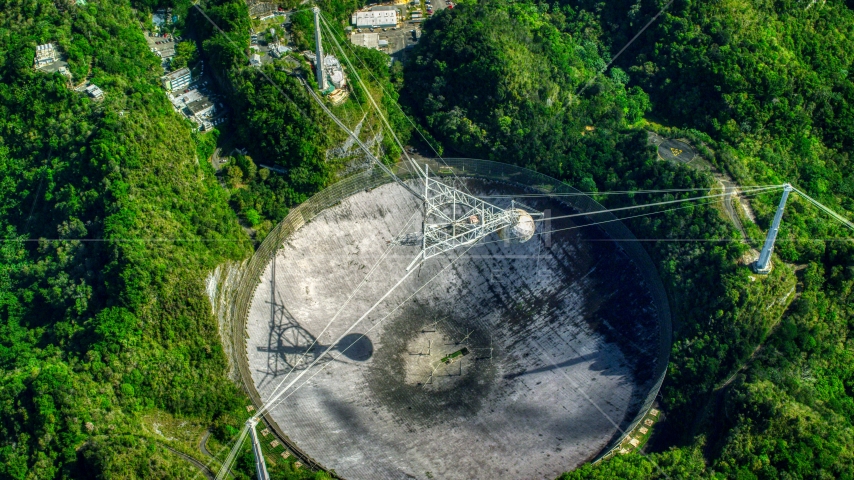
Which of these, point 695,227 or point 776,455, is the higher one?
point 695,227

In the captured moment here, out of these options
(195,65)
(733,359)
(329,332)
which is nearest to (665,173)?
(733,359)

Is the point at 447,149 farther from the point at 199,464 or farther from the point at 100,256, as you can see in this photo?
the point at 199,464

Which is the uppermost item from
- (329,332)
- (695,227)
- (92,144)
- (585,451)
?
(92,144)

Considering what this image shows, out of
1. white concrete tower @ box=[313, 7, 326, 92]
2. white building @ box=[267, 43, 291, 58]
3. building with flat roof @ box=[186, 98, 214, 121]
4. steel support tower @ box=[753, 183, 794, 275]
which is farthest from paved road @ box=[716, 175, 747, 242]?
building with flat roof @ box=[186, 98, 214, 121]

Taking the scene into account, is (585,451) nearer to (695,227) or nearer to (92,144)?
(695,227)

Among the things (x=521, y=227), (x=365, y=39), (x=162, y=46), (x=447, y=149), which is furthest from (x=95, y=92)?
(x=521, y=227)

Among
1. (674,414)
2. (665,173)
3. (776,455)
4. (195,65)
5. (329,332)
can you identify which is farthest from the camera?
(195,65)
